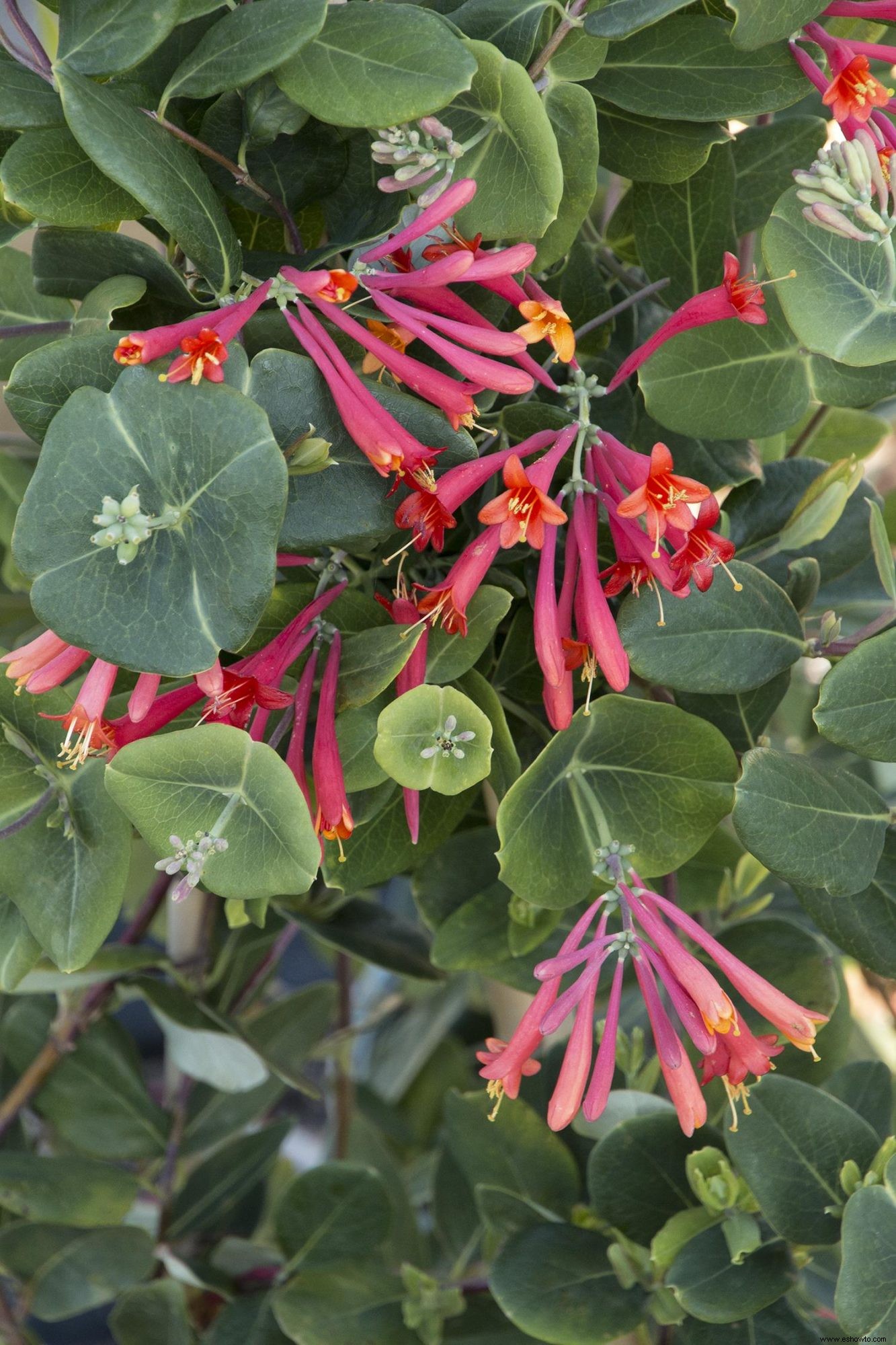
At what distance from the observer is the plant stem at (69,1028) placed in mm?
671

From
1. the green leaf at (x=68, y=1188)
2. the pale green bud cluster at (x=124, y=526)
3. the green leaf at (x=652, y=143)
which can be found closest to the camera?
the pale green bud cluster at (x=124, y=526)

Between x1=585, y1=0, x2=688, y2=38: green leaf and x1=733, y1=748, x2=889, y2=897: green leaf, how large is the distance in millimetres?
249

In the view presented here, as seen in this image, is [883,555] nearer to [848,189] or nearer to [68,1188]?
[848,189]

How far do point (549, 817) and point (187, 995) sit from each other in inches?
11.6

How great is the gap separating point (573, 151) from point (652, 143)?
0.18 ft

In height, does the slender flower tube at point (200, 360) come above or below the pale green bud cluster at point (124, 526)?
above

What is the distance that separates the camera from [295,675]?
47 centimetres

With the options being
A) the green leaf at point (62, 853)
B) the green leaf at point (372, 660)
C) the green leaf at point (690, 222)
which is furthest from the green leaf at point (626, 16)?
the green leaf at point (62, 853)

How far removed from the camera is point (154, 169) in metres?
0.38

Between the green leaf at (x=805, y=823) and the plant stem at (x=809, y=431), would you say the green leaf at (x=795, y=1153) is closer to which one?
the green leaf at (x=805, y=823)

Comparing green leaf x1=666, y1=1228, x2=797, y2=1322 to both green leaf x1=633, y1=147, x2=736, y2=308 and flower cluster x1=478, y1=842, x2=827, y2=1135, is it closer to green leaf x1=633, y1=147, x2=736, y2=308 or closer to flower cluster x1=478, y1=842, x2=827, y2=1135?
flower cluster x1=478, y1=842, x2=827, y2=1135

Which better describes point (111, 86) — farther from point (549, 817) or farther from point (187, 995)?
point (187, 995)

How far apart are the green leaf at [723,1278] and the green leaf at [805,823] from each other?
7.3 inches

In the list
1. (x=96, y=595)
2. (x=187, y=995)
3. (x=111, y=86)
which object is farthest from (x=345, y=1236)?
(x=111, y=86)
